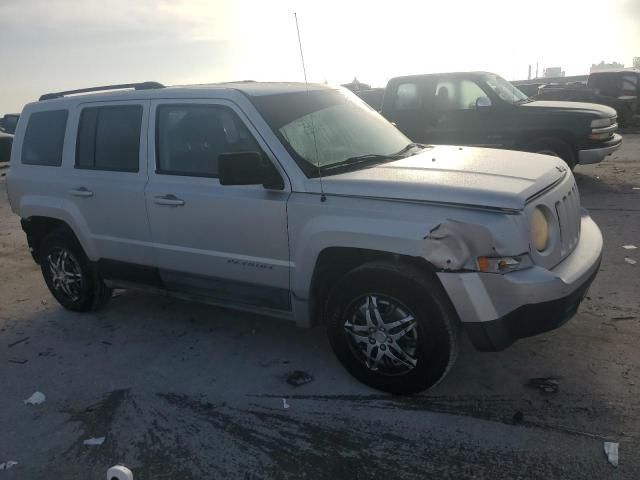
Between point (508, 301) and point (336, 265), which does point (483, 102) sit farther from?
point (508, 301)

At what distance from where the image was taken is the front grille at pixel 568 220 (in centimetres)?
336

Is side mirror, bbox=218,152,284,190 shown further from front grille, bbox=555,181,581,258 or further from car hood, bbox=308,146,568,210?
front grille, bbox=555,181,581,258

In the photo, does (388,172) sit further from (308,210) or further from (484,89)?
(484,89)

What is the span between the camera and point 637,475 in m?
2.68

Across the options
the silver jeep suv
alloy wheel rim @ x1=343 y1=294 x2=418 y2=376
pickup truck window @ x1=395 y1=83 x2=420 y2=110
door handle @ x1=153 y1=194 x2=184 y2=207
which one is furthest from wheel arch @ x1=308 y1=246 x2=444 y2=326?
pickup truck window @ x1=395 y1=83 x2=420 y2=110

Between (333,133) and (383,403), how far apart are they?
6.21 feet

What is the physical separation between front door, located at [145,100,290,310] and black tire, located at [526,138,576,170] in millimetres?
6431

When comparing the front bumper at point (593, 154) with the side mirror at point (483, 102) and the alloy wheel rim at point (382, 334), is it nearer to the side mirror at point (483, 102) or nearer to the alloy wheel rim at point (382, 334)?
the side mirror at point (483, 102)

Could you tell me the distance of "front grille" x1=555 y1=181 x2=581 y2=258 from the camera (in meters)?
3.36

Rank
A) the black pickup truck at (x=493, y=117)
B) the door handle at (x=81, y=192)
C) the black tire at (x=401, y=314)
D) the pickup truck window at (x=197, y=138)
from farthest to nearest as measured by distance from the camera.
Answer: the black pickup truck at (x=493, y=117) → the door handle at (x=81, y=192) → the pickup truck window at (x=197, y=138) → the black tire at (x=401, y=314)

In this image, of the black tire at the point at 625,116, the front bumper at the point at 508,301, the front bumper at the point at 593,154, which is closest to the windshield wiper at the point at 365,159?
the front bumper at the point at 508,301

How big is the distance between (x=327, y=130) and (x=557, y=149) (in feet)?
19.9

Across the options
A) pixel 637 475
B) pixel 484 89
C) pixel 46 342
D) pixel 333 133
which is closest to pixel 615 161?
pixel 484 89

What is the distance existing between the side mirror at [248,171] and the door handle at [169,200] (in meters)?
0.66
